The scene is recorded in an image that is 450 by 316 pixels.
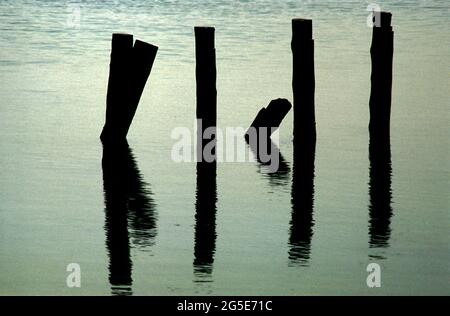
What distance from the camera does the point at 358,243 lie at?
513 inches

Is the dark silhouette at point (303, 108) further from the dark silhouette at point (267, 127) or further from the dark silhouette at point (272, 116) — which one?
the dark silhouette at point (272, 116)

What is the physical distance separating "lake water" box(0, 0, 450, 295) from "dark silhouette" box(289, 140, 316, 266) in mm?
33

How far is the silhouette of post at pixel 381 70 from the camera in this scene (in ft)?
57.8

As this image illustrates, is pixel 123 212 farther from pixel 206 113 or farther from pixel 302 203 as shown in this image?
pixel 206 113

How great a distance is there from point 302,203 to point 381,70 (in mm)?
3608

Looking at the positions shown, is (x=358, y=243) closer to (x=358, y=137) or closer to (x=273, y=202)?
(x=273, y=202)

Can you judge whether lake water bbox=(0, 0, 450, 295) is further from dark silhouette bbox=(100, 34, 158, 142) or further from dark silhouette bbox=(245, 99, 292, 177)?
dark silhouette bbox=(100, 34, 158, 142)

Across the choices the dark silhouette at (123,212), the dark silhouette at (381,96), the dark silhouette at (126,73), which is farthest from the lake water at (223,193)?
the dark silhouette at (126,73)

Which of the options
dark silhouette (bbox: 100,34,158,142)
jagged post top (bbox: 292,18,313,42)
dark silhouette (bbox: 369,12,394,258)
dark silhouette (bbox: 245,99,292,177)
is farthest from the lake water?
jagged post top (bbox: 292,18,313,42)

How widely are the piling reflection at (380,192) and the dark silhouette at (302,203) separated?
0.58 meters

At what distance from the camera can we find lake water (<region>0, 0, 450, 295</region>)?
12016 mm

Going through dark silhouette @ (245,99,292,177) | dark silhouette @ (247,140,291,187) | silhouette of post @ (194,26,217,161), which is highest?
silhouette of post @ (194,26,217,161)

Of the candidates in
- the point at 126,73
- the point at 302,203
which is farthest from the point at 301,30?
the point at 302,203

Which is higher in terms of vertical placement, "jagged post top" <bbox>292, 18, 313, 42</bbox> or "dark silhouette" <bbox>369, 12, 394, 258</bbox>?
"jagged post top" <bbox>292, 18, 313, 42</bbox>
